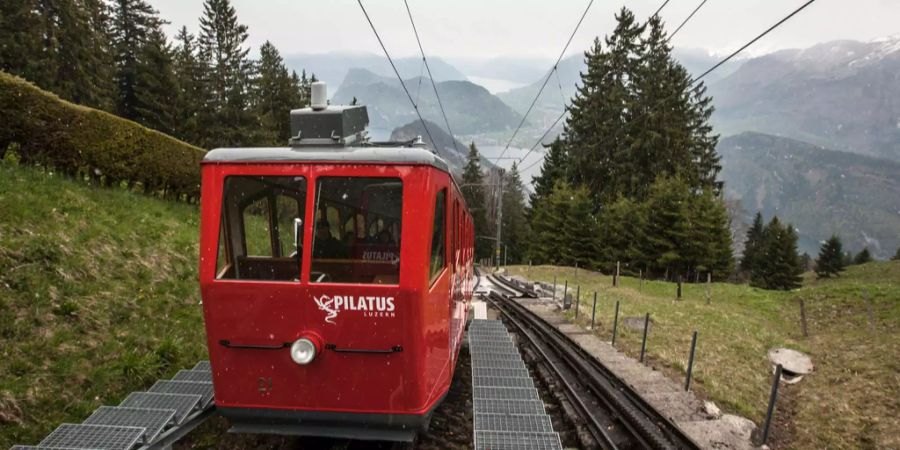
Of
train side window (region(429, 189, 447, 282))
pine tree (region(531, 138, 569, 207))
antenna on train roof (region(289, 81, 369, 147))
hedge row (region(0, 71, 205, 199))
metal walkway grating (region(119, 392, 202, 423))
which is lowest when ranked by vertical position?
metal walkway grating (region(119, 392, 202, 423))

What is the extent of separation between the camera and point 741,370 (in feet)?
35.5

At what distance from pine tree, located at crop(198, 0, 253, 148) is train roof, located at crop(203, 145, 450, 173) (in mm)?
34169

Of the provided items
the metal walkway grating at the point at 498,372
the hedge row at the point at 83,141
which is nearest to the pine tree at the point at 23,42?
the hedge row at the point at 83,141

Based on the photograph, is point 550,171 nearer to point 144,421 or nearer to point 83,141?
point 83,141

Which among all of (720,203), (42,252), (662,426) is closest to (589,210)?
(720,203)

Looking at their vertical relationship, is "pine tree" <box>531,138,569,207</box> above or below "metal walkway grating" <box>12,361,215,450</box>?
above

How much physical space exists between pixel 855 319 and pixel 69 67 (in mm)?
38691

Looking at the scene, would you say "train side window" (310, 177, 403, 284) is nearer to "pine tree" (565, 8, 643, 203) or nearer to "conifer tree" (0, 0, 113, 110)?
"conifer tree" (0, 0, 113, 110)

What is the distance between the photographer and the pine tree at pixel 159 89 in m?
33.1

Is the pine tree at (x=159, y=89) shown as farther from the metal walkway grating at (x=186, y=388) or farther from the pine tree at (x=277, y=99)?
the metal walkway grating at (x=186, y=388)

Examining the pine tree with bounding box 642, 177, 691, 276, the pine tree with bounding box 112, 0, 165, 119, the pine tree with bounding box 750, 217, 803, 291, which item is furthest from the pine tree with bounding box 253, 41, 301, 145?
the pine tree with bounding box 750, 217, 803, 291

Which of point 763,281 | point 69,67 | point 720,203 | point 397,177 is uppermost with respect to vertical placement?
point 69,67

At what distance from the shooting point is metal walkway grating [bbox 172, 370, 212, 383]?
6416 millimetres

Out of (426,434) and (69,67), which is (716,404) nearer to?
(426,434)
